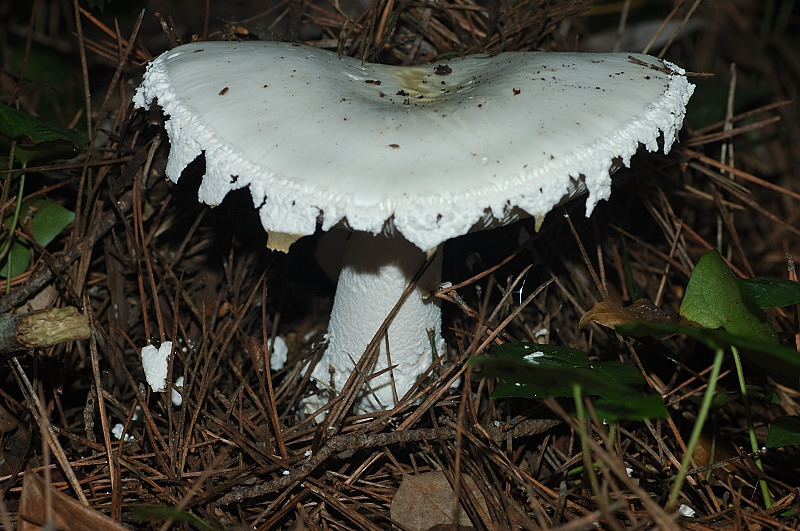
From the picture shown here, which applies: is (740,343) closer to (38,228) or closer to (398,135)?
(398,135)

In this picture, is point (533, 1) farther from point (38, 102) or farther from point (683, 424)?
point (38, 102)

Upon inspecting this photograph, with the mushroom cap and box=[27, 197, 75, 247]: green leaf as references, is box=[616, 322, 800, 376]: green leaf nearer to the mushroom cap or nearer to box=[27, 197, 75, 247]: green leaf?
the mushroom cap

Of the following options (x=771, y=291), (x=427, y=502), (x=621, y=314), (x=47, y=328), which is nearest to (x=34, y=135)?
(x=47, y=328)

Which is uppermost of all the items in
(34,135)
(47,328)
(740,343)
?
(740,343)

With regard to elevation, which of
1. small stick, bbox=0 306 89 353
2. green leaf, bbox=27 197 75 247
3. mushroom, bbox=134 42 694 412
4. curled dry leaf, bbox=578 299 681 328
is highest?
mushroom, bbox=134 42 694 412

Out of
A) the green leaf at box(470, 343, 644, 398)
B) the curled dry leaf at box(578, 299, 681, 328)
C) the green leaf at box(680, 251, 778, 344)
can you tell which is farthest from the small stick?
the green leaf at box(680, 251, 778, 344)

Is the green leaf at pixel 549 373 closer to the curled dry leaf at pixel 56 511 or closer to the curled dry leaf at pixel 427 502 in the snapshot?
the curled dry leaf at pixel 427 502
